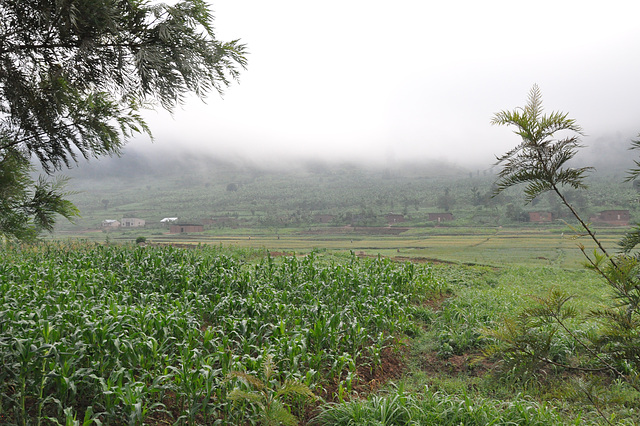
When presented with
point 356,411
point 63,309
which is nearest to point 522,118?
point 356,411

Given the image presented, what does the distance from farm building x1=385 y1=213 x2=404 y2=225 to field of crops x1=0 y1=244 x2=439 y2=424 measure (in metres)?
39.7

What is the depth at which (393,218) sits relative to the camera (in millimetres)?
47625

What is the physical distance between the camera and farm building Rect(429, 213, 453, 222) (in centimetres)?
4928

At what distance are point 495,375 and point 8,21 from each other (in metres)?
5.34

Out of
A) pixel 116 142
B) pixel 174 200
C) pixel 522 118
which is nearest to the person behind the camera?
pixel 522 118

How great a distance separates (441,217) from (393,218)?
326 inches

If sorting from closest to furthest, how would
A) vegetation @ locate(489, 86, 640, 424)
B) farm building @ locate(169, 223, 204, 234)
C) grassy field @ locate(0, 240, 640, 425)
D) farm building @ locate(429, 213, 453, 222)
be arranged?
vegetation @ locate(489, 86, 640, 424), grassy field @ locate(0, 240, 640, 425), farm building @ locate(169, 223, 204, 234), farm building @ locate(429, 213, 453, 222)

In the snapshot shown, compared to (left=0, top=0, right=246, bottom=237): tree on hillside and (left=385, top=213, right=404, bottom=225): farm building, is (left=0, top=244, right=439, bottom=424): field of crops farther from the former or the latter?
(left=385, top=213, right=404, bottom=225): farm building

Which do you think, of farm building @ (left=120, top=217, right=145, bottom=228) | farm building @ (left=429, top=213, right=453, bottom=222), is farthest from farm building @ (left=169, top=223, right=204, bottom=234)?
farm building @ (left=429, top=213, right=453, bottom=222)

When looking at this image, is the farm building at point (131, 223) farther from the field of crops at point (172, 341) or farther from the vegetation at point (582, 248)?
the vegetation at point (582, 248)

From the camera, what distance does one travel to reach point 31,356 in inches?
109

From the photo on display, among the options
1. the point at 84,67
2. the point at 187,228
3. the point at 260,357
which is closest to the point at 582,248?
the point at 260,357

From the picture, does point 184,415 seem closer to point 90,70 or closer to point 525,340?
point 525,340

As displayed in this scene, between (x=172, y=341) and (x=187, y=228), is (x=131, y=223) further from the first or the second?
(x=172, y=341)
